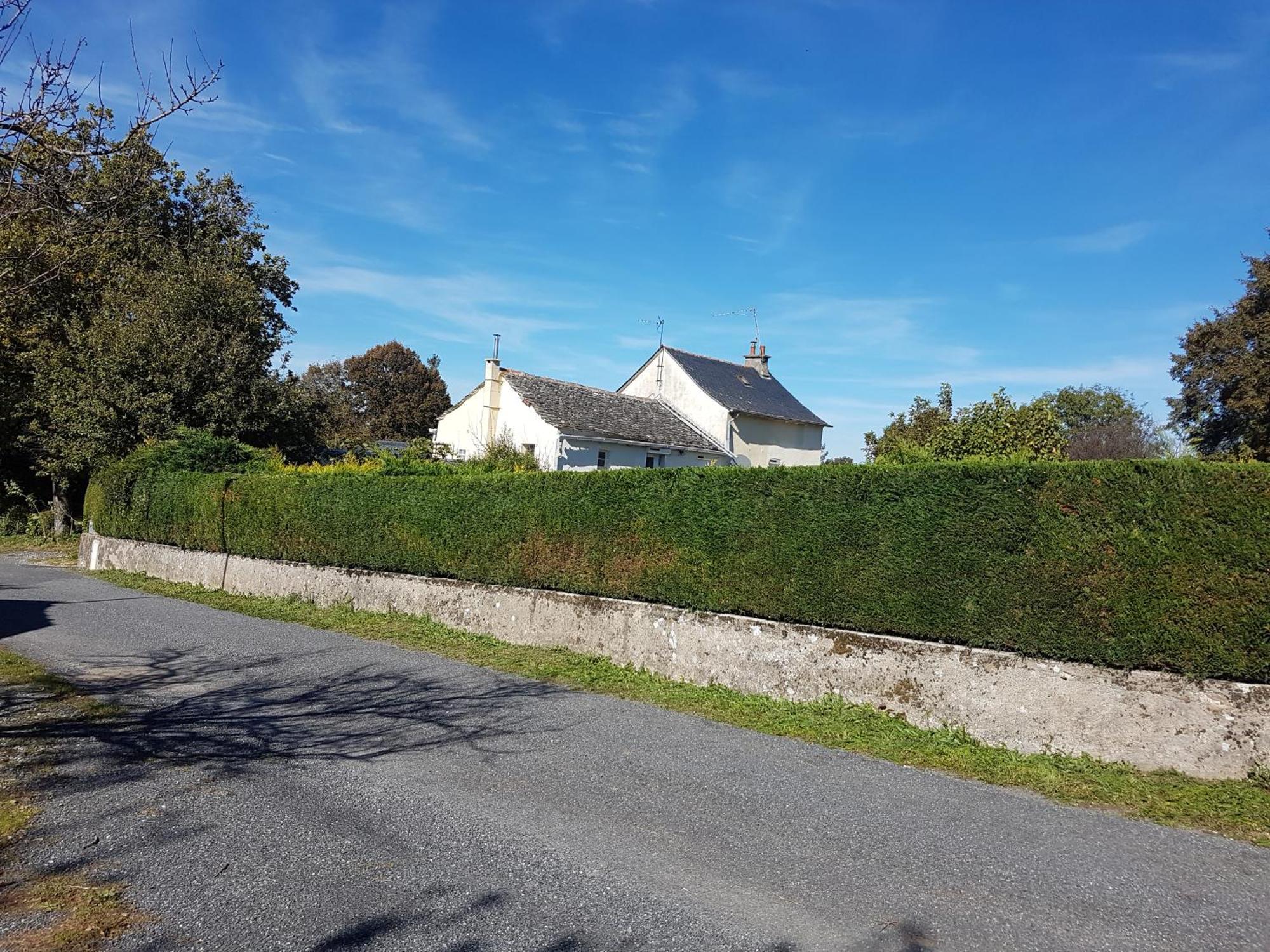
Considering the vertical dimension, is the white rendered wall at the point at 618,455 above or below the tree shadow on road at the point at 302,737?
above

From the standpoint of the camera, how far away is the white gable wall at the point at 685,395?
35.0m

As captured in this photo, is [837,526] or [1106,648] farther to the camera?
[837,526]

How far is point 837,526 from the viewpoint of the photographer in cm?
983

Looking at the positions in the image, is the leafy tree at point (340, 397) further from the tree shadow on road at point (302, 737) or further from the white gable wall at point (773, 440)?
the tree shadow on road at point (302, 737)

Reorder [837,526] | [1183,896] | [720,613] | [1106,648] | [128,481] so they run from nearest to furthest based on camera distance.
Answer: [1183,896], [1106,648], [837,526], [720,613], [128,481]

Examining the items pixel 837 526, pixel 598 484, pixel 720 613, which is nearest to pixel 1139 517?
pixel 837 526

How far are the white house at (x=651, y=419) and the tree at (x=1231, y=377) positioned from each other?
1524 centimetres

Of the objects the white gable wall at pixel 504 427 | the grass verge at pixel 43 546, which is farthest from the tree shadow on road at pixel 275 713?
the grass verge at pixel 43 546

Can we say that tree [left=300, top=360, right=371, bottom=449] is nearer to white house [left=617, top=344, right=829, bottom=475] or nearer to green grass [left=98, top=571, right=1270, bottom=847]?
white house [left=617, top=344, right=829, bottom=475]

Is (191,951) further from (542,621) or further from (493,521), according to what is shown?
(493,521)

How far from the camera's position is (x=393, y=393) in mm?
66688

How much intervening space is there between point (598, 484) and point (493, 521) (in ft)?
7.75

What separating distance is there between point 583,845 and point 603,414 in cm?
2652

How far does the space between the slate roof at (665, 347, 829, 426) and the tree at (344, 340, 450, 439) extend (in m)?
32.8
